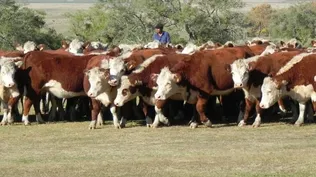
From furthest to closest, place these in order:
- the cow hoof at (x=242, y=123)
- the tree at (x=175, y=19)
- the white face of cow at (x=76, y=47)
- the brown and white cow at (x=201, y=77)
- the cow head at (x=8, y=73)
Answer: the tree at (x=175, y=19) < the white face of cow at (x=76, y=47) < the cow head at (x=8, y=73) < the cow hoof at (x=242, y=123) < the brown and white cow at (x=201, y=77)

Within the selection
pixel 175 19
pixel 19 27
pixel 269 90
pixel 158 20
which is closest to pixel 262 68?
pixel 269 90

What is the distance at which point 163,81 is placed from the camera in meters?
15.9

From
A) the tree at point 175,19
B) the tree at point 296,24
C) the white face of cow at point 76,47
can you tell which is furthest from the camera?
the tree at point 296,24

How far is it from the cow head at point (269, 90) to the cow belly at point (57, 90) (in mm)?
4174

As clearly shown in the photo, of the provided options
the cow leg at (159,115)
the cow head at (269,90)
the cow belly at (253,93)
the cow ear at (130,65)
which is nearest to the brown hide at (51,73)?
the cow ear at (130,65)

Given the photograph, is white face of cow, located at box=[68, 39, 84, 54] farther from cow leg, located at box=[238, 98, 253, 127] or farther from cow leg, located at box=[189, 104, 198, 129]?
cow leg, located at box=[238, 98, 253, 127]

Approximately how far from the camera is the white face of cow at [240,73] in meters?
16.0

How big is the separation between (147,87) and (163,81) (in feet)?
2.03

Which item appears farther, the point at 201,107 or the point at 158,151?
the point at 201,107

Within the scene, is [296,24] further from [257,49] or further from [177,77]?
[177,77]

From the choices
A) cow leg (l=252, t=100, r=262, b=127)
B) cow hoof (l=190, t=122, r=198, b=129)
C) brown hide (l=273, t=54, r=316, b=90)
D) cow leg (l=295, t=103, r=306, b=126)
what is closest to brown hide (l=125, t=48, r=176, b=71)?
cow hoof (l=190, t=122, r=198, b=129)

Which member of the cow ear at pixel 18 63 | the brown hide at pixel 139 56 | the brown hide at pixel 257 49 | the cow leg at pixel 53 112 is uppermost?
the brown hide at pixel 139 56

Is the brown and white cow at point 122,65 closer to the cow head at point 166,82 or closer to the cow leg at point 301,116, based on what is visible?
the cow head at point 166,82

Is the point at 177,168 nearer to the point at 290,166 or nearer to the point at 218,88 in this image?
the point at 290,166
